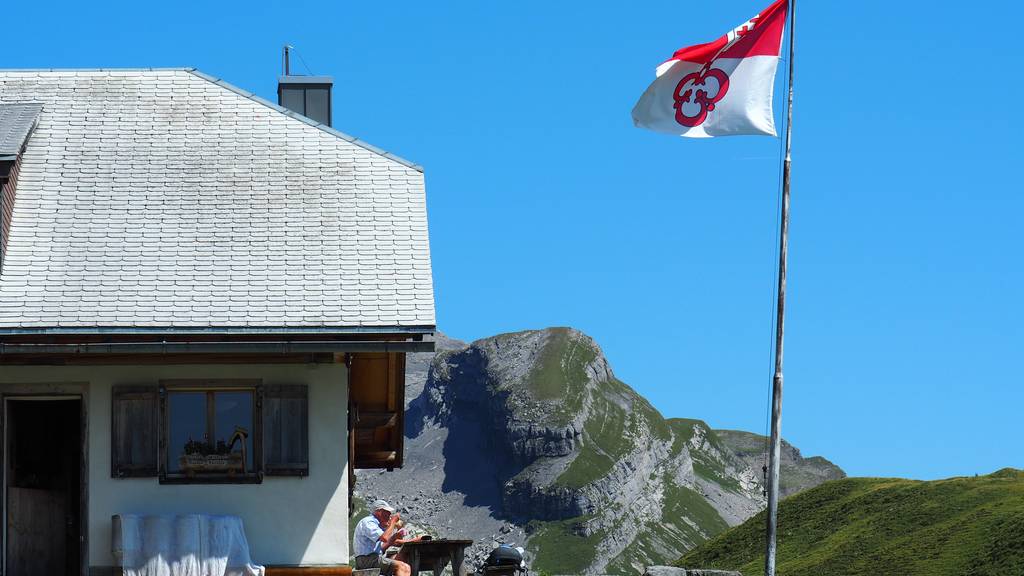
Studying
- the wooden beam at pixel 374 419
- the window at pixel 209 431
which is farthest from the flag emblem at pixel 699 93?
the wooden beam at pixel 374 419

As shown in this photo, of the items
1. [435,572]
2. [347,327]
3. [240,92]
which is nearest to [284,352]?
[347,327]

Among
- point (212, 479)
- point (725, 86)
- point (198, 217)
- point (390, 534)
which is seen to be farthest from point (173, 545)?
point (725, 86)

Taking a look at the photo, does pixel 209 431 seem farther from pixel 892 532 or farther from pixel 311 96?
pixel 892 532

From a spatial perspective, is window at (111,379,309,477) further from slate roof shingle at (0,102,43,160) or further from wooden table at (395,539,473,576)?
slate roof shingle at (0,102,43,160)

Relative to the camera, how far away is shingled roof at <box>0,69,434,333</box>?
19.7 meters

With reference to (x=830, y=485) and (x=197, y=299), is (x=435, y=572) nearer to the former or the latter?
(x=197, y=299)

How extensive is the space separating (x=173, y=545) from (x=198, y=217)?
15.7ft

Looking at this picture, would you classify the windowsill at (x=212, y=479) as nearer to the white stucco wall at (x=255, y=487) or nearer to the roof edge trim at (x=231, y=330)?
the white stucco wall at (x=255, y=487)

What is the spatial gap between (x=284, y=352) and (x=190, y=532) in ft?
8.16

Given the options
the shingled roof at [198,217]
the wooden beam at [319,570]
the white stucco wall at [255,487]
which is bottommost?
the wooden beam at [319,570]

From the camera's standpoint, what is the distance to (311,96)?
92.9 ft

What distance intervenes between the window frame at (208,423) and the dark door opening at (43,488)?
1213mm

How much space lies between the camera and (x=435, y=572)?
22.0 m

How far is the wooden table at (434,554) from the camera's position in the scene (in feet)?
69.7
